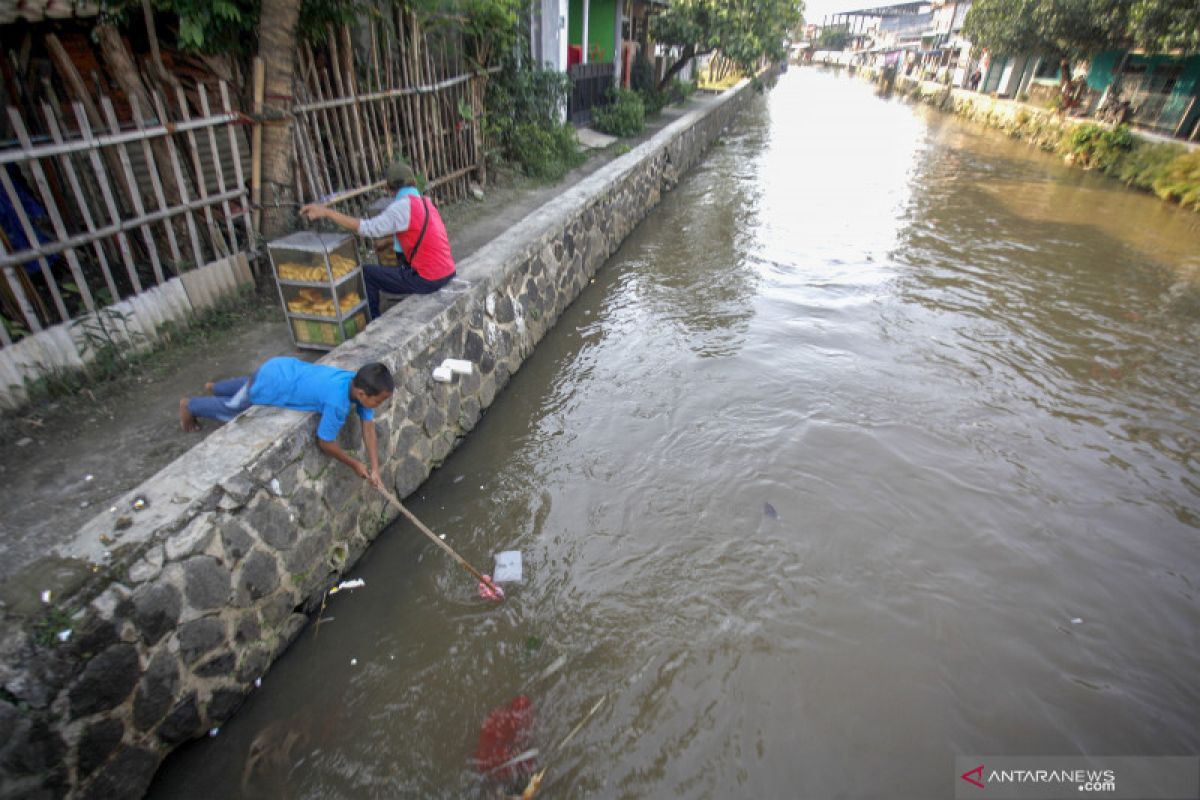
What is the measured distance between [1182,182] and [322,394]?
727 inches

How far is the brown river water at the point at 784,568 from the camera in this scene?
124 inches

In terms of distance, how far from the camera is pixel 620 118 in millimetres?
13727

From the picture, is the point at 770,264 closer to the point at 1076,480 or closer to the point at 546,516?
the point at 1076,480

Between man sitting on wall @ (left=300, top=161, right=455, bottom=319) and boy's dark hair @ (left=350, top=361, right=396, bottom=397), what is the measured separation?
1799 millimetres

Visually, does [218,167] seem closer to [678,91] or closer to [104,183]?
[104,183]

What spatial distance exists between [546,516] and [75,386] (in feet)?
11.0

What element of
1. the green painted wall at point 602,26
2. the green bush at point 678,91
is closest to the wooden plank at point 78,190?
the green painted wall at point 602,26

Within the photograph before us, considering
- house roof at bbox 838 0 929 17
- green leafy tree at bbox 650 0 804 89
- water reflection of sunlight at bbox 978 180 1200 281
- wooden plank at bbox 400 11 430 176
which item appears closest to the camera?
wooden plank at bbox 400 11 430 176

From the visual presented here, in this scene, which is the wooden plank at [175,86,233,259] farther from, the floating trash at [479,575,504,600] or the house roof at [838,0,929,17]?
the house roof at [838,0,929,17]

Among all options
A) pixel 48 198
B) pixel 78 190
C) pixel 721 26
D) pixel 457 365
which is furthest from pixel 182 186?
pixel 721 26

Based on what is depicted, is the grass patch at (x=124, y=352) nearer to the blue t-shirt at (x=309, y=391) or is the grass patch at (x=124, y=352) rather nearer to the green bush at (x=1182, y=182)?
the blue t-shirt at (x=309, y=391)

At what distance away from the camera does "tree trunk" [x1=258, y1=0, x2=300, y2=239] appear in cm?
485
